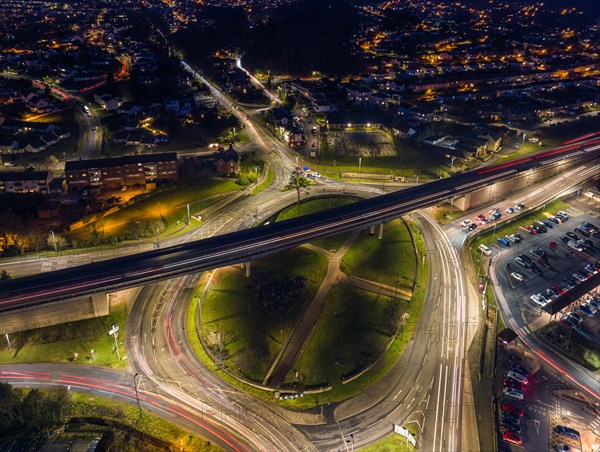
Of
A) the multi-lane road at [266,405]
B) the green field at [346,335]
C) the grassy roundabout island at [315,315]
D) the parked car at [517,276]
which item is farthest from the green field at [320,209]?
the parked car at [517,276]

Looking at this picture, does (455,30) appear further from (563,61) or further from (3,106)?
(3,106)

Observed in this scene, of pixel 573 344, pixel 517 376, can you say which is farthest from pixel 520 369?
pixel 573 344

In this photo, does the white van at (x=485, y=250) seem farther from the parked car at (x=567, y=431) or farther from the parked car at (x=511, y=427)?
the parked car at (x=511, y=427)

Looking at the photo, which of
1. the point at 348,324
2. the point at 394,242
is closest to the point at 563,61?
the point at 394,242

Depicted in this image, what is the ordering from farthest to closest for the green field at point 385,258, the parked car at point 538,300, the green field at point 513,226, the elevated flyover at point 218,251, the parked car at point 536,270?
the green field at point 513,226 → the parked car at point 536,270 → the green field at point 385,258 → the parked car at point 538,300 → the elevated flyover at point 218,251

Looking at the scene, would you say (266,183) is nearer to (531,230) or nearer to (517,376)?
(531,230)

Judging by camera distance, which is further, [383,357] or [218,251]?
[218,251]

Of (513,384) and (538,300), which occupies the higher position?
(538,300)
